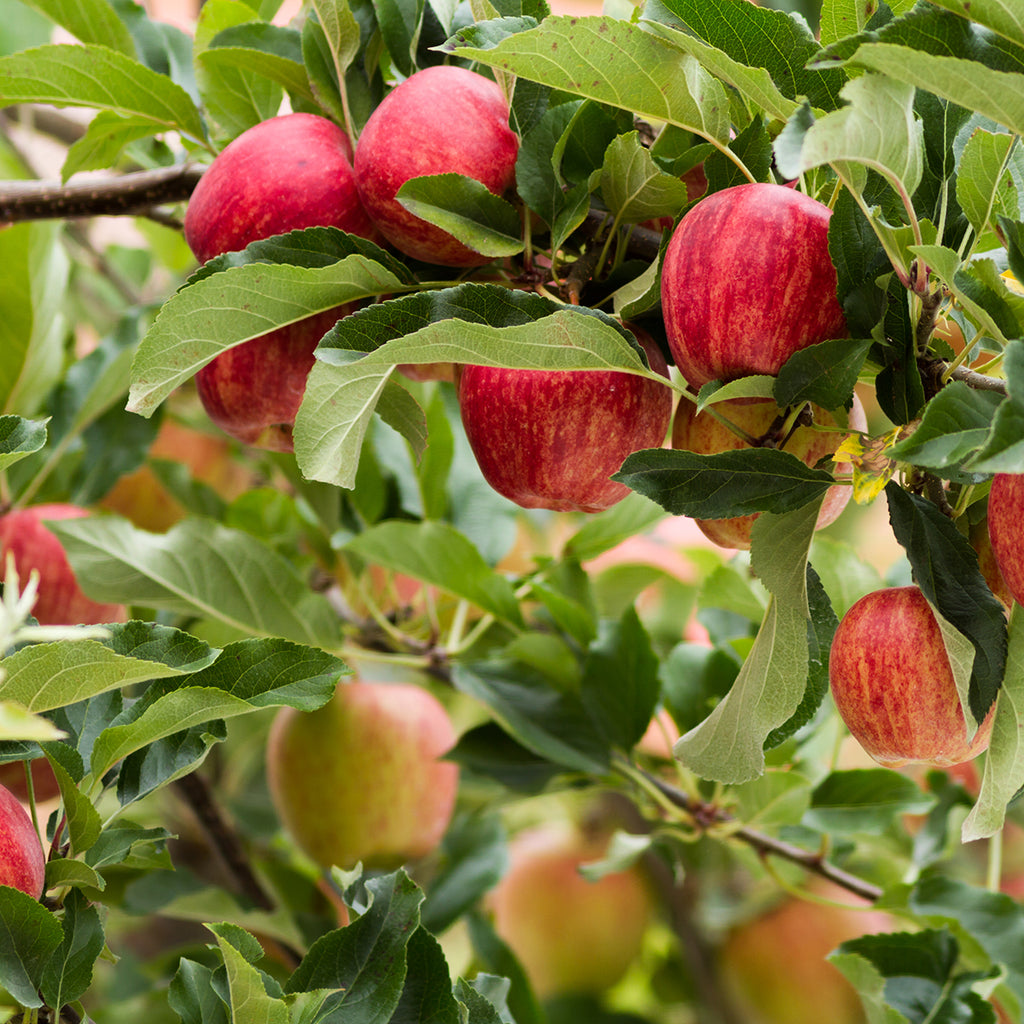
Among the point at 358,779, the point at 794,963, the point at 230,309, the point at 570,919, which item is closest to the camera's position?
the point at 230,309

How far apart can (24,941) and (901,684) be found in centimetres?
33

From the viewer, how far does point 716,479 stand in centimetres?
40

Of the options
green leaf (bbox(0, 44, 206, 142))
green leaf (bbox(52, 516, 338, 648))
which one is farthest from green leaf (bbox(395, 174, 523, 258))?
green leaf (bbox(52, 516, 338, 648))

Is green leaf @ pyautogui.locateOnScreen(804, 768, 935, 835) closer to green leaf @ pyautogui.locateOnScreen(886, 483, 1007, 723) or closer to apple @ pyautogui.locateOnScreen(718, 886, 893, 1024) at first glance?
apple @ pyautogui.locateOnScreen(718, 886, 893, 1024)

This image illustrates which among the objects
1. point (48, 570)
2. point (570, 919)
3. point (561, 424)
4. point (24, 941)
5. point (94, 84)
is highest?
point (94, 84)

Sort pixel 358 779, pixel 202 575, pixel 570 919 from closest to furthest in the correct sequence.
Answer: pixel 202 575, pixel 358 779, pixel 570 919

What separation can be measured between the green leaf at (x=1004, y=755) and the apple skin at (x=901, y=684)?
0.01m

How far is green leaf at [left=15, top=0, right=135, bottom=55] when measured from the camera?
648mm

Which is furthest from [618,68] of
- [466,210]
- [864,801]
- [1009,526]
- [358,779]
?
[358,779]

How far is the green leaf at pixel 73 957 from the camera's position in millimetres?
408

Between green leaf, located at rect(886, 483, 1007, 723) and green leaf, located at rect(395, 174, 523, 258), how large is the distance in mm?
193

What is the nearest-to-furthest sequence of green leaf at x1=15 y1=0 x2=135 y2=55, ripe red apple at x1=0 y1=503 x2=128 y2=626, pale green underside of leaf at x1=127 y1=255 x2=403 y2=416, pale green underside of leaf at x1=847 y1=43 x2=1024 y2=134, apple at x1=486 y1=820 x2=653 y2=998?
pale green underside of leaf at x1=847 y1=43 x2=1024 y2=134, pale green underside of leaf at x1=127 y1=255 x2=403 y2=416, green leaf at x1=15 y1=0 x2=135 y2=55, ripe red apple at x1=0 y1=503 x2=128 y2=626, apple at x1=486 y1=820 x2=653 y2=998

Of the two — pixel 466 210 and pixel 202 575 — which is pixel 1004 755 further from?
pixel 202 575

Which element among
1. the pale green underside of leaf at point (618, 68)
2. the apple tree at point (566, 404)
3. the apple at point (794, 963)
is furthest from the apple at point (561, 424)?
the apple at point (794, 963)
